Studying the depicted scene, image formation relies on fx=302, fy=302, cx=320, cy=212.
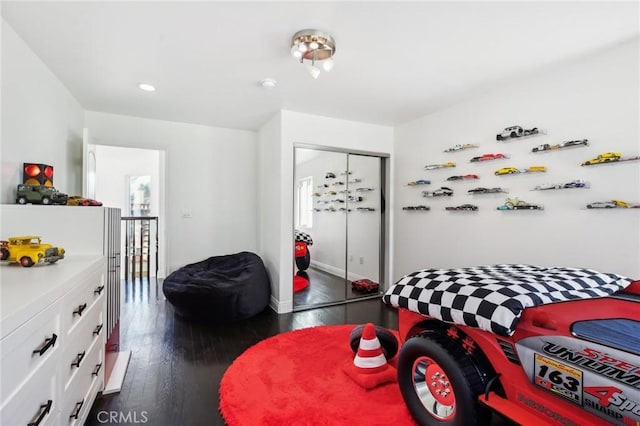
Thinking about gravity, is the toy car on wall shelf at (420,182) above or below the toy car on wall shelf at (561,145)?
below

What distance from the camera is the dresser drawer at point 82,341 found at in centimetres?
127

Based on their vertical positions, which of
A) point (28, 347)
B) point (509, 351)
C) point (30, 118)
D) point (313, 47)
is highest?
point (313, 47)

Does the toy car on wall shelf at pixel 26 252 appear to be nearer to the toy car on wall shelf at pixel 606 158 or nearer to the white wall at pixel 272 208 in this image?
the white wall at pixel 272 208

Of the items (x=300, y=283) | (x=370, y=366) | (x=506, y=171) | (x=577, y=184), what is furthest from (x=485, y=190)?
(x=300, y=283)

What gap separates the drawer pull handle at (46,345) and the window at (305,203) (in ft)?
8.49

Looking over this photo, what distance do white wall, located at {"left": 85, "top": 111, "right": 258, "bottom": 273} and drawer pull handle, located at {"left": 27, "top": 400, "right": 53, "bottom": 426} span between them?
Result: 3140 mm

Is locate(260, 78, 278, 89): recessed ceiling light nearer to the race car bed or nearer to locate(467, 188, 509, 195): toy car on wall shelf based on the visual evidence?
the race car bed

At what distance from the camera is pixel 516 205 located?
8.79 ft

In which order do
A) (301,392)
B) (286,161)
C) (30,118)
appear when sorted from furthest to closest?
(286,161), (30,118), (301,392)

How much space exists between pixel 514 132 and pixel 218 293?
3.14 metres

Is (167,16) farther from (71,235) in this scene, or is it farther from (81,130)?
(81,130)

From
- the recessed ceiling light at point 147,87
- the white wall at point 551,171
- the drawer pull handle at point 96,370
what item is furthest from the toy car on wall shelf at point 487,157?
the drawer pull handle at point 96,370

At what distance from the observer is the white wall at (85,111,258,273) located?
397 cm

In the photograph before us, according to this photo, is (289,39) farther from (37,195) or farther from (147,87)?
(37,195)
